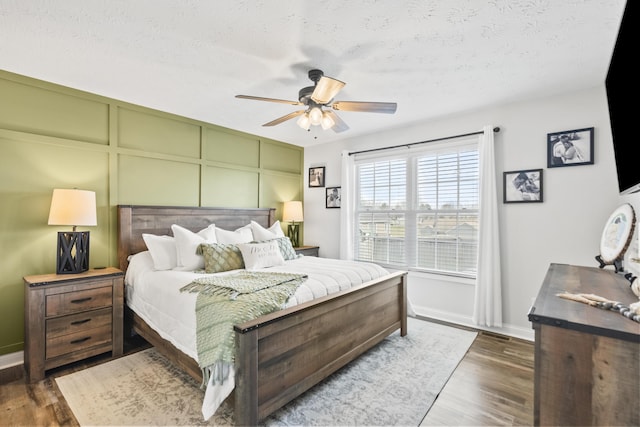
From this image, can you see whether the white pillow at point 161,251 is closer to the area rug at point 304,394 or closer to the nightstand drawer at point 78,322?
the nightstand drawer at point 78,322

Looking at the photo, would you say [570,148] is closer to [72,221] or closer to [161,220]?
[161,220]

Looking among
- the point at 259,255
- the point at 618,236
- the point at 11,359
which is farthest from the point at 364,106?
the point at 11,359

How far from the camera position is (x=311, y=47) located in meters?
2.21

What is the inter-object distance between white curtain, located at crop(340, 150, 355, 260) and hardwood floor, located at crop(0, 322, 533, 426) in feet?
7.08

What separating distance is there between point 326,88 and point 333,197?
111 inches

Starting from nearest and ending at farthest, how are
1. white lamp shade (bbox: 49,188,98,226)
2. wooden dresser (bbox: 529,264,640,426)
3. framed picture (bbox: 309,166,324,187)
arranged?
1. wooden dresser (bbox: 529,264,640,426)
2. white lamp shade (bbox: 49,188,98,226)
3. framed picture (bbox: 309,166,324,187)

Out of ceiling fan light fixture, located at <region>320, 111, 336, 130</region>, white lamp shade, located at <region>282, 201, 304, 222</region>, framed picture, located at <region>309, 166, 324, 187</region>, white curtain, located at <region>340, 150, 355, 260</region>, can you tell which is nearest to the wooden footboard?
ceiling fan light fixture, located at <region>320, 111, 336, 130</region>

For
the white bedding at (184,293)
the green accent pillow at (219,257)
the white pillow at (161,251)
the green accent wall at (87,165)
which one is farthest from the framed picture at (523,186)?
the white pillow at (161,251)

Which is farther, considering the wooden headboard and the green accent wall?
the wooden headboard

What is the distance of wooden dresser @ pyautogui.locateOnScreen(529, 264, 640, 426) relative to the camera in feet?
3.43

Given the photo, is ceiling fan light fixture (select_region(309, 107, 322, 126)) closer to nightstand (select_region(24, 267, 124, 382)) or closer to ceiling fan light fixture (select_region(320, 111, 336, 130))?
ceiling fan light fixture (select_region(320, 111, 336, 130))

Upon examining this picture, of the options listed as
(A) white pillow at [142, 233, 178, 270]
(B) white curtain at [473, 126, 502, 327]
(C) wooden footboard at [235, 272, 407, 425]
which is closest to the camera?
(C) wooden footboard at [235, 272, 407, 425]

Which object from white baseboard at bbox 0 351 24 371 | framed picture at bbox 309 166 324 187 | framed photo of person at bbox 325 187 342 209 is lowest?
white baseboard at bbox 0 351 24 371

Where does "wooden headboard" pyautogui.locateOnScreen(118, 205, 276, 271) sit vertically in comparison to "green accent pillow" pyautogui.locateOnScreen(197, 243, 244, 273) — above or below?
above
